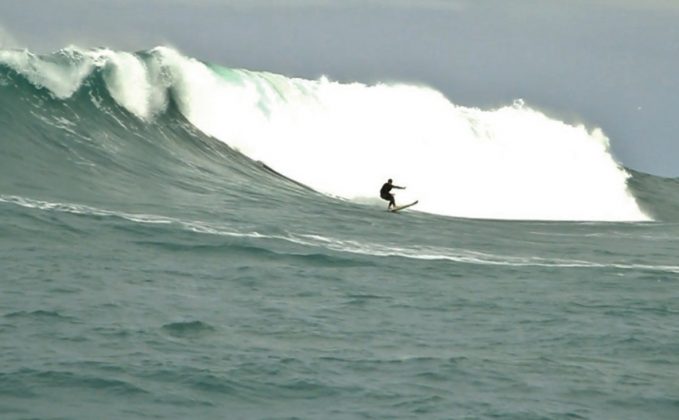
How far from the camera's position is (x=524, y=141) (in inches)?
1837

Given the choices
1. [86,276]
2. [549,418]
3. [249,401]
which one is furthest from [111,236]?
[549,418]

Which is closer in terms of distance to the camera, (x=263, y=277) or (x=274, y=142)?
(x=263, y=277)

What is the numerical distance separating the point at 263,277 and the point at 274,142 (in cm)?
1960

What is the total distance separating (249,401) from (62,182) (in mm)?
12778

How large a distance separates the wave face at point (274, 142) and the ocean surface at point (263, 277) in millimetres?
110

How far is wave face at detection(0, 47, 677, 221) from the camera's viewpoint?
27.2 meters

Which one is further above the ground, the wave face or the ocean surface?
the wave face

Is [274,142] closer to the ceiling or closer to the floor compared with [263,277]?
closer to the ceiling

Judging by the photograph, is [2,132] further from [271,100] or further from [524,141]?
[524,141]

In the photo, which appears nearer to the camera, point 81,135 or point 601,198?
point 81,135

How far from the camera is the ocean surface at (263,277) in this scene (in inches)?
503

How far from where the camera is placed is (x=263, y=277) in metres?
18.2

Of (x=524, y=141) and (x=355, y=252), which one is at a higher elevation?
(x=524, y=141)

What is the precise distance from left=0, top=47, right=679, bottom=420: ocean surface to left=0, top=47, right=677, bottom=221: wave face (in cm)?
11
